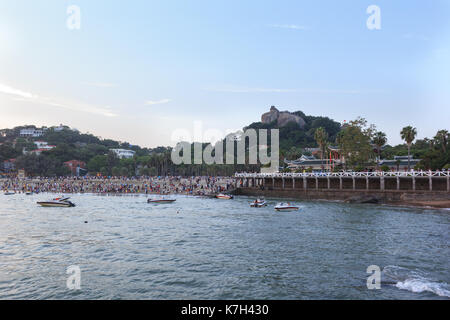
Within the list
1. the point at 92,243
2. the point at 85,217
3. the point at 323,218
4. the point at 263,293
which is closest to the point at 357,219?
the point at 323,218

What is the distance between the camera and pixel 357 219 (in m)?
37.5

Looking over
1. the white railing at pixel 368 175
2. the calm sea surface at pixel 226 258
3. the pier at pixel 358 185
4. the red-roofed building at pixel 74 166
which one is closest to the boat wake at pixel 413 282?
the calm sea surface at pixel 226 258

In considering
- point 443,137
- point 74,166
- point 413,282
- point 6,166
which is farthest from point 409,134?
point 6,166

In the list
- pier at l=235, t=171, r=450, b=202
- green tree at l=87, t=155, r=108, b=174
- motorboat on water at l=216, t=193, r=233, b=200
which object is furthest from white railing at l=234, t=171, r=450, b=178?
green tree at l=87, t=155, r=108, b=174

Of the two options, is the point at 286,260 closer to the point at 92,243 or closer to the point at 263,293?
the point at 263,293

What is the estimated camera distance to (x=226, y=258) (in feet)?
68.2

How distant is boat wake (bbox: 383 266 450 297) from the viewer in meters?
14.9

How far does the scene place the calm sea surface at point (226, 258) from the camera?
50.0ft

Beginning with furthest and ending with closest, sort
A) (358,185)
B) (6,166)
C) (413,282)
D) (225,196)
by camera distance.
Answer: (6,166)
(225,196)
(358,185)
(413,282)

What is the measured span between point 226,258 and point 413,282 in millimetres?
10493

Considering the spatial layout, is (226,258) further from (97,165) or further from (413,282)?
(97,165)

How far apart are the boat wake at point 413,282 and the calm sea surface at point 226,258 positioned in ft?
0.17

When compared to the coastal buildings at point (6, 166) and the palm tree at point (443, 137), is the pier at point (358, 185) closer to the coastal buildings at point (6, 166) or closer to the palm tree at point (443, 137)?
the palm tree at point (443, 137)

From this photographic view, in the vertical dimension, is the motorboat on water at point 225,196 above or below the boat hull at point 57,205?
below
